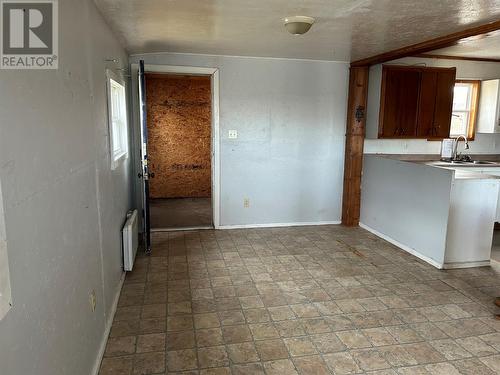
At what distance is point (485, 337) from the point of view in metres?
2.51

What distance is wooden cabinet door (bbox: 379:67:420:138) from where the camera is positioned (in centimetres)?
472

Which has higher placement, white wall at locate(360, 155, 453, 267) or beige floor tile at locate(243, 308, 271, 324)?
white wall at locate(360, 155, 453, 267)

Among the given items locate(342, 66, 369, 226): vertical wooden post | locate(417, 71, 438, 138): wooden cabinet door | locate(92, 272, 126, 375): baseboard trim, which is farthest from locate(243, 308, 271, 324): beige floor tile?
locate(417, 71, 438, 138): wooden cabinet door

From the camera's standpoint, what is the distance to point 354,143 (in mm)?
4992

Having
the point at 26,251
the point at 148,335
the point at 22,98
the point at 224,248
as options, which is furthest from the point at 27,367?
the point at 224,248

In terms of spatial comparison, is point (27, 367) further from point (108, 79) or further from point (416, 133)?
point (416, 133)

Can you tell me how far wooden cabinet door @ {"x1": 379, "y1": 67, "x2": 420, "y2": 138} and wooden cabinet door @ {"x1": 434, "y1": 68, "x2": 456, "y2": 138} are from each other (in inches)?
12.2

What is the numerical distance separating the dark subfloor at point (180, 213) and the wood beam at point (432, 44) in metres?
3.01

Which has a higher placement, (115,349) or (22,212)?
(22,212)

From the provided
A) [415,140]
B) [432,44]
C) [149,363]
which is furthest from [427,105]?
[149,363]

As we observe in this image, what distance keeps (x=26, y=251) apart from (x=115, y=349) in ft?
4.53

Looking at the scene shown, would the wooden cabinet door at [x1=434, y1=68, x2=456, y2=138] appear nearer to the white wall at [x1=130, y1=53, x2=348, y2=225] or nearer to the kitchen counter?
the kitchen counter

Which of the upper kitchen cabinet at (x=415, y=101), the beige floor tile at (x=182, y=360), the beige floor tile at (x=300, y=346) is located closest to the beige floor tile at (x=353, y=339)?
the beige floor tile at (x=300, y=346)

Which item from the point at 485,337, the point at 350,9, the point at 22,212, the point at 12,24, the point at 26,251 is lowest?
the point at 485,337
